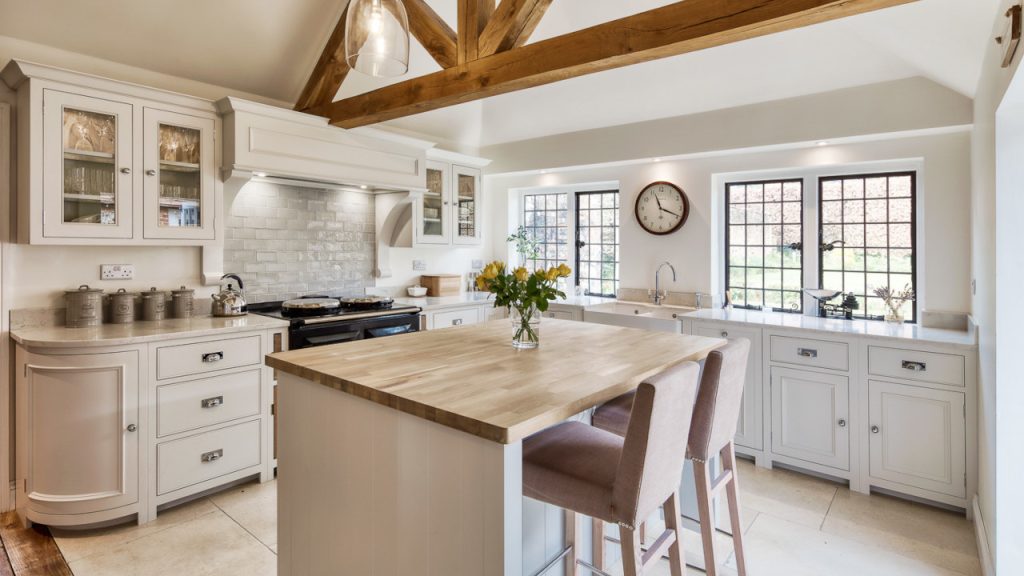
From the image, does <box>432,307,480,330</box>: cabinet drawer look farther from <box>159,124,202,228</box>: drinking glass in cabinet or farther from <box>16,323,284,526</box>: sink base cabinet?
<box>159,124,202,228</box>: drinking glass in cabinet

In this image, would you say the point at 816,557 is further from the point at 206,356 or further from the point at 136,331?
the point at 136,331

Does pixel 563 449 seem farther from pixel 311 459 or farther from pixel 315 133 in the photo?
pixel 315 133

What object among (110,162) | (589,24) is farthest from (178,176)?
(589,24)

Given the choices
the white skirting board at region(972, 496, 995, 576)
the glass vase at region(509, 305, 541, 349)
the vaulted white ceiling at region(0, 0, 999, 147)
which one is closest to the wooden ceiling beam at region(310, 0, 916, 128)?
the vaulted white ceiling at region(0, 0, 999, 147)

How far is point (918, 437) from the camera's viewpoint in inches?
110

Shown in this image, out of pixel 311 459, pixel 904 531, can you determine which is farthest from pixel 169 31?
pixel 904 531

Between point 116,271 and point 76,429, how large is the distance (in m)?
0.96

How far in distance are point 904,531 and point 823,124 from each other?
7.62 feet

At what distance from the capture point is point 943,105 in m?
2.93

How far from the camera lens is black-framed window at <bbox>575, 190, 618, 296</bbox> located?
193 inches

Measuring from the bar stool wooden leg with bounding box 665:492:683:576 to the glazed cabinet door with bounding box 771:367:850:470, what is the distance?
6.08ft

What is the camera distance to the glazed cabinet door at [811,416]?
302 cm

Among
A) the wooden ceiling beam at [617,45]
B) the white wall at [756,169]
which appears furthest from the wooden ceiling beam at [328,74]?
the white wall at [756,169]

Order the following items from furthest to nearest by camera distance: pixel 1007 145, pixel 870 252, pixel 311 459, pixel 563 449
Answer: pixel 870 252 < pixel 1007 145 < pixel 311 459 < pixel 563 449
